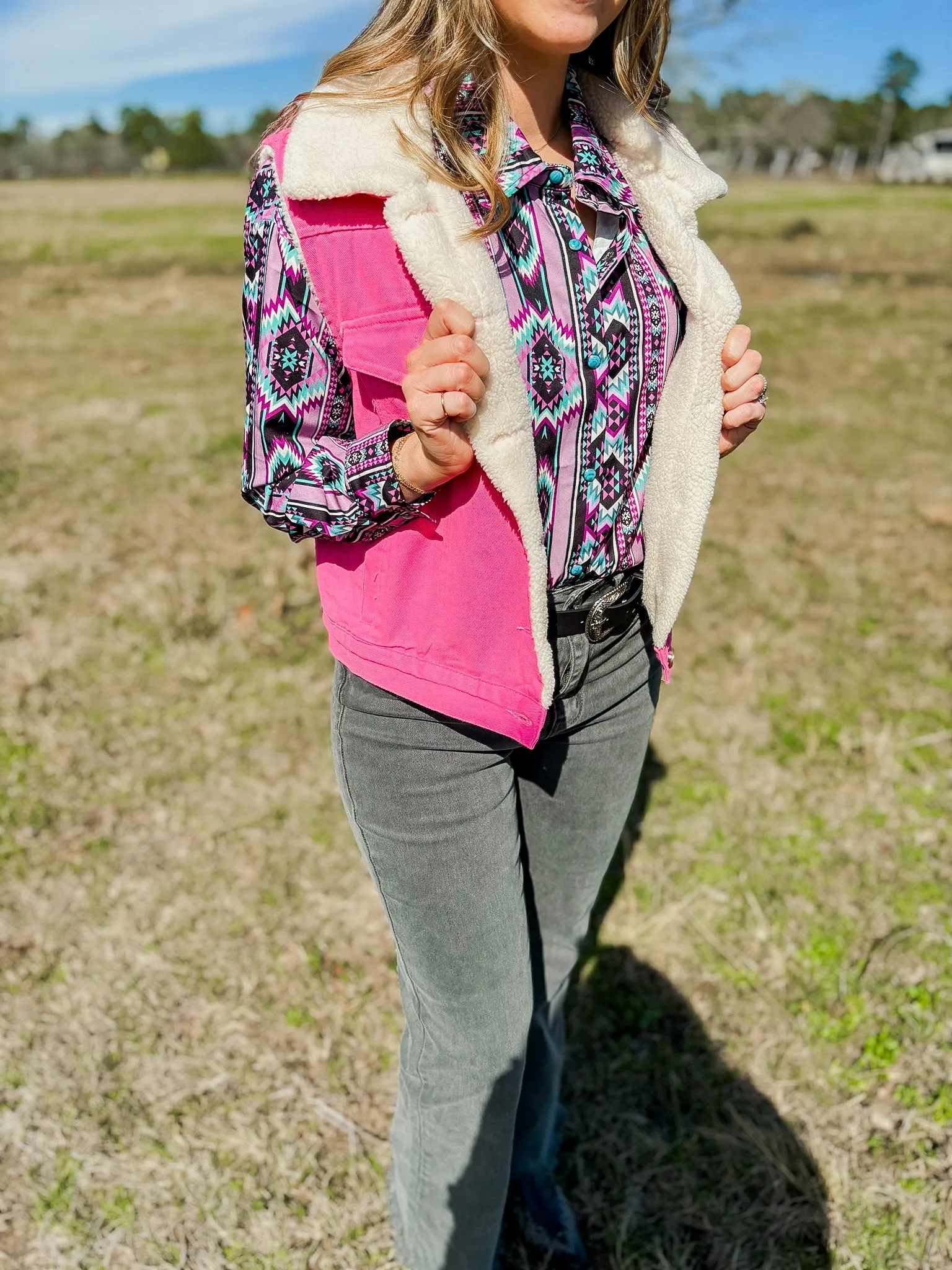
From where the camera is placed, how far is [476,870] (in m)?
1.56

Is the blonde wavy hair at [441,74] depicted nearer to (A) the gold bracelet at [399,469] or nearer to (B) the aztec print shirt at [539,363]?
(B) the aztec print shirt at [539,363]

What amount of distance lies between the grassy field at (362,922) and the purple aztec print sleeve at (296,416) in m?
1.79

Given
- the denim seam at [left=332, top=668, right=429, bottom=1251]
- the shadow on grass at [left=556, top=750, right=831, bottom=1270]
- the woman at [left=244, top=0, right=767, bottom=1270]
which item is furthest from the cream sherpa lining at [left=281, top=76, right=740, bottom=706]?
the shadow on grass at [left=556, top=750, right=831, bottom=1270]

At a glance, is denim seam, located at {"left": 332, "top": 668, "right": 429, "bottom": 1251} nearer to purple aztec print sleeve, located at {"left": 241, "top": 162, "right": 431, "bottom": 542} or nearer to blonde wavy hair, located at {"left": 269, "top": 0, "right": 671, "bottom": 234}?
purple aztec print sleeve, located at {"left": 241, "top": 162, "right": 431, "bottom": 542}

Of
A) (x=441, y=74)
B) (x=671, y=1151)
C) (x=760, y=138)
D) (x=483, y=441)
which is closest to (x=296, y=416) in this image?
(x=483, y=441)

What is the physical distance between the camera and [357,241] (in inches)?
51.9

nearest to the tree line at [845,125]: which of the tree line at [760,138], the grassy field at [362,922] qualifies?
the tree line at [760,138]

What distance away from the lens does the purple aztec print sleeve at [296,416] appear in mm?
1336

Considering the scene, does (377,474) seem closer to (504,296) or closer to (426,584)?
(426,584)

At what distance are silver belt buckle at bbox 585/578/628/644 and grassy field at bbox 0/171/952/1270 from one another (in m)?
1.56

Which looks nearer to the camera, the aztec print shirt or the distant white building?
the aztec print shirt

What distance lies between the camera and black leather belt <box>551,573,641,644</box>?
1.56 metres

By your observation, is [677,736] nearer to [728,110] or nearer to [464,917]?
[464,917]

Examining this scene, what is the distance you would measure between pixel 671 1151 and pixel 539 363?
2037 millimetres
